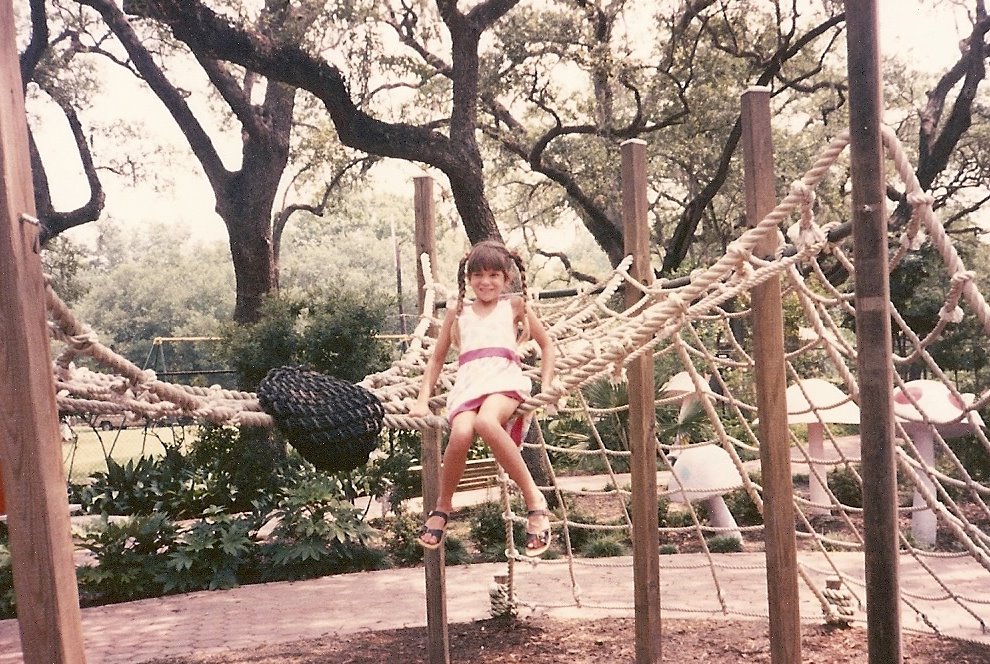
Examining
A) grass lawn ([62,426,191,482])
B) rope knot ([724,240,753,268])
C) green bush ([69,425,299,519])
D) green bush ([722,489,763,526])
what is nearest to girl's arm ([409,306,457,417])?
rope knot ([724,240,753,268])

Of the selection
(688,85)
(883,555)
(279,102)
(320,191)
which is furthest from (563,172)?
(883,555)

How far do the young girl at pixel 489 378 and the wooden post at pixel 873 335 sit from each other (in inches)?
33.1

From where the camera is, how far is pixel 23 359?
1.57 metres

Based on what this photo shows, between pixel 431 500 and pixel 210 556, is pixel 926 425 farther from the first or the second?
pixel 210 556

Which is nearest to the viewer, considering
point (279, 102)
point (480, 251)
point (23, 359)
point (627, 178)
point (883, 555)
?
point (23, 359)

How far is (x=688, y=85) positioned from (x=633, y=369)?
781 centimetres

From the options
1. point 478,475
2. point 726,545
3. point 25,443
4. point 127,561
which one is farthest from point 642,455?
point 478,475

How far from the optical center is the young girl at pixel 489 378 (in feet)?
7.53

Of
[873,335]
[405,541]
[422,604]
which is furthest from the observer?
[405,541]

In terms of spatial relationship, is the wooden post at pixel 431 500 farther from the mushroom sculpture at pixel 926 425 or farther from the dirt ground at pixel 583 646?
the mushroom sculpture at pixel 926 425

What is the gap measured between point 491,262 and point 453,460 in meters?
0.55

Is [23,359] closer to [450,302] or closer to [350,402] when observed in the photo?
[350,402]

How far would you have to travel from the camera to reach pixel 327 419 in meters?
2.41

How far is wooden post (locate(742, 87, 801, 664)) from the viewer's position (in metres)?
2.47
